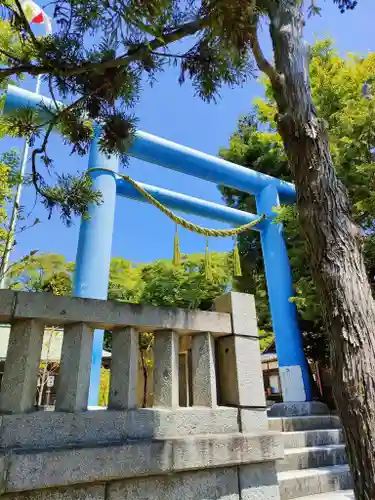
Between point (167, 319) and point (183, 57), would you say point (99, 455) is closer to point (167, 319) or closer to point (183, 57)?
point (167, 319)

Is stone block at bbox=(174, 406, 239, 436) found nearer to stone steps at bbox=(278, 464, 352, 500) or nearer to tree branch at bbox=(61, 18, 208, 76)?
stone steps at bbox=(278, 464, 352, 500)

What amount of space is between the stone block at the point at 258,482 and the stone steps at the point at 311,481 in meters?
0.95

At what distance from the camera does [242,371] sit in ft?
7.73

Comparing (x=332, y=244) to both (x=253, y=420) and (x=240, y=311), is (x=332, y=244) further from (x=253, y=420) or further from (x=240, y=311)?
(x=253, y=420)

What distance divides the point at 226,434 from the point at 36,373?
121cm

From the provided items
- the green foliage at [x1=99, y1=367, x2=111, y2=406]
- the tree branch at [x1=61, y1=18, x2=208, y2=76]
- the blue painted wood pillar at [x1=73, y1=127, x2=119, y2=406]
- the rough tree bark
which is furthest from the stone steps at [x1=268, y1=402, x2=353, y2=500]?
the green foliage at [x1=99, y1=367, x2=111, y2=406]

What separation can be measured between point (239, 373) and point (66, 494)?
1.21m

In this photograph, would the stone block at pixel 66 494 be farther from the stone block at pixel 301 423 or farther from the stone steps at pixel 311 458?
the stone block at pixel 301 423

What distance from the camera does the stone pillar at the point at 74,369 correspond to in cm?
185

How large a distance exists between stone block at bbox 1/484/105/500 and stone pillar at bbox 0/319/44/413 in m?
0.36

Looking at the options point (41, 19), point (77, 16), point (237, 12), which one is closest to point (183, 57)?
point (237, 12)

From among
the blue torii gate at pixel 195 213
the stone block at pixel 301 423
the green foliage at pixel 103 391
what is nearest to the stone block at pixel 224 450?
the stone block at pixel 301 423

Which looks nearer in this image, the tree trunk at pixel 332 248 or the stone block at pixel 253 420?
the tree trunk at pixel 332 248

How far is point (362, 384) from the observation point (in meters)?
1.74
